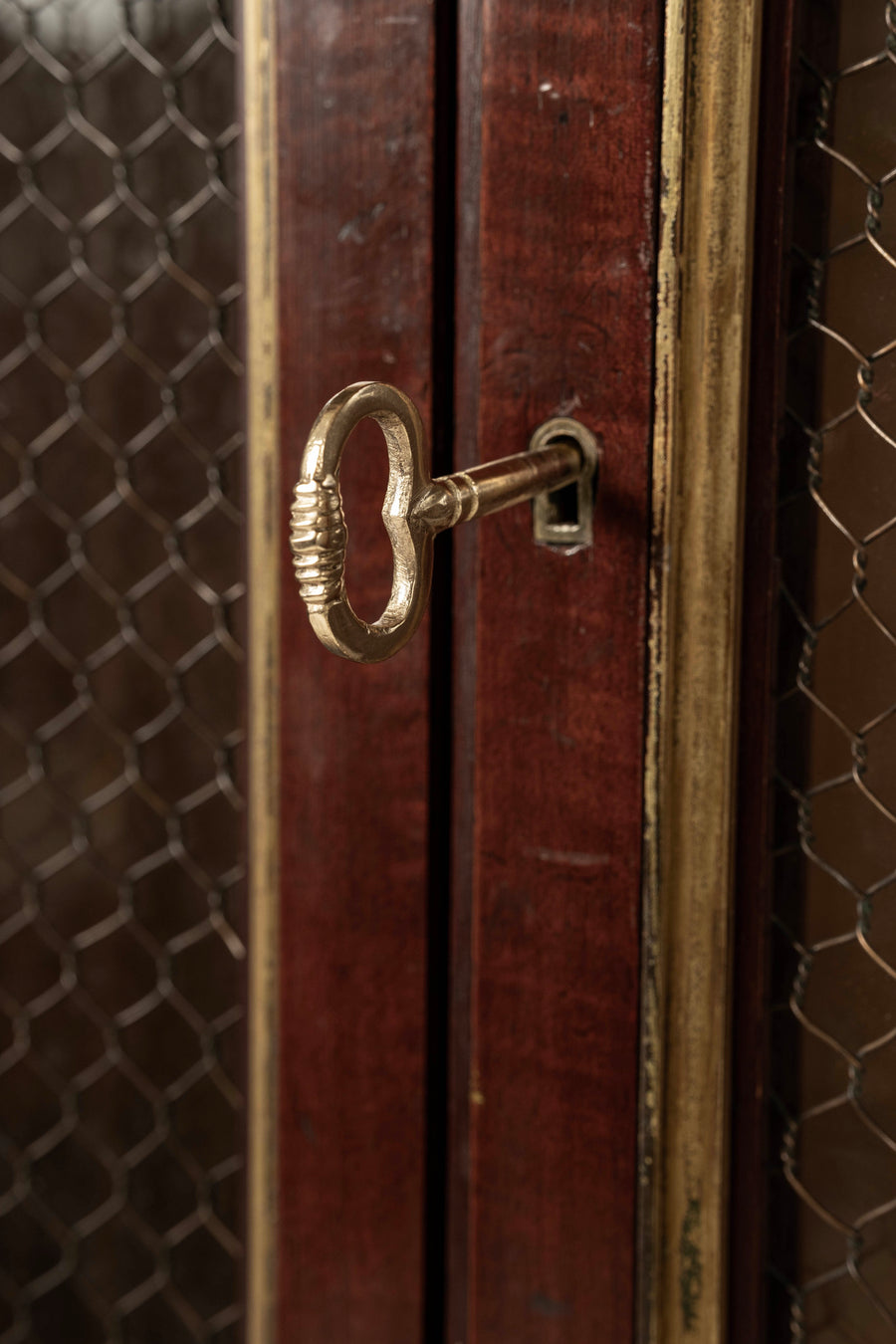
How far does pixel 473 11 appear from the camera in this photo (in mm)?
481

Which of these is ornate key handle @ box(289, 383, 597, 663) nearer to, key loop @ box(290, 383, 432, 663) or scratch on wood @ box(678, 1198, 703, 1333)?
key loop @ box(290, 383, 432, 663)

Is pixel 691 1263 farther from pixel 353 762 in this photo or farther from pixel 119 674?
pixel 119 674

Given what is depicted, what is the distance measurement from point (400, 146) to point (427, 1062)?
1.28 feet

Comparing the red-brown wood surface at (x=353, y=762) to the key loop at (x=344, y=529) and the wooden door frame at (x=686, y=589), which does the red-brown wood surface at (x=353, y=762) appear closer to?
the wooden door frame at (x=686, y=589)

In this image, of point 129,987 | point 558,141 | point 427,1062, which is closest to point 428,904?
point 427,1062

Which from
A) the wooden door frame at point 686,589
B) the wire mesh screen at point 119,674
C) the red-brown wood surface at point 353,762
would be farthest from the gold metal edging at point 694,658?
the wire mesh screen at point 119,674

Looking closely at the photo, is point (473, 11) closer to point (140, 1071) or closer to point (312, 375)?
point (312, 375)

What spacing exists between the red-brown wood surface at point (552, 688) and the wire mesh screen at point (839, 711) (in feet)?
0.20

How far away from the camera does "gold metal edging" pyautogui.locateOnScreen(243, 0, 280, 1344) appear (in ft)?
1.70

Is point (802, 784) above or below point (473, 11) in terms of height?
below

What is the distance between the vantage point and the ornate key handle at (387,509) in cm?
35

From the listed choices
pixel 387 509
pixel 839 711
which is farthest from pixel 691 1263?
pixel 387 509

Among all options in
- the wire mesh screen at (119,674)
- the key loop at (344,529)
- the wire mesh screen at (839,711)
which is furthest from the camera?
the wire mesh screen at (119,674)

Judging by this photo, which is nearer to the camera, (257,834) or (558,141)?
(558,141)
